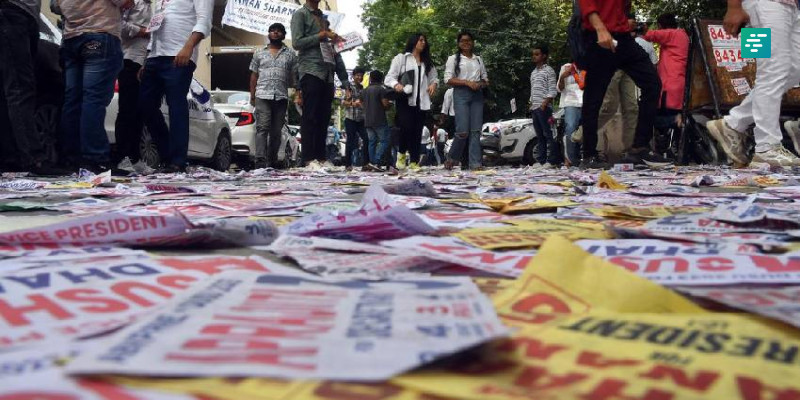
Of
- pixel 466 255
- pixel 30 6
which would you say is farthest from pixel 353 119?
pixel 466 255

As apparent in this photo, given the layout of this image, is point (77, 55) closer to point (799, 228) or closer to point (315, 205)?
point (315, 205)

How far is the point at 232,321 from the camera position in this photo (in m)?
0.85

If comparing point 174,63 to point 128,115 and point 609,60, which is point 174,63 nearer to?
point 128,115

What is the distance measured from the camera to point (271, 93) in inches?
325

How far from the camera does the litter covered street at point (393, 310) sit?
26.7 inches

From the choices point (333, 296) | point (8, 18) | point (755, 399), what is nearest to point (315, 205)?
point (333, 296)

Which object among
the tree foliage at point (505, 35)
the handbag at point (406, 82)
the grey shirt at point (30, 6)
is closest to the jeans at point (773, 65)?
the handbag at point (406, 82)

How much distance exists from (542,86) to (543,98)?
14 centimetres

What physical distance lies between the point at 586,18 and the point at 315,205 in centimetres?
365

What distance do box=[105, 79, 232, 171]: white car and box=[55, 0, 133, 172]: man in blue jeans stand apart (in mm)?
1880

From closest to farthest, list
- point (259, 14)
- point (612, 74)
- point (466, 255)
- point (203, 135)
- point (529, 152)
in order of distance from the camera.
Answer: point (466, 255) < point (612, 74) < point (203, 135) < point (529, 152) < point (259, 14)

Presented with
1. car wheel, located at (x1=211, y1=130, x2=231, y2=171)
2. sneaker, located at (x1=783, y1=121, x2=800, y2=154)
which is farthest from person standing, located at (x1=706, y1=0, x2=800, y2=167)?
car wheel, located at (x1=211, y1=130, x2=231, y2=171)

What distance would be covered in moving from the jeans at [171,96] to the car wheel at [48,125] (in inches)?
23.2

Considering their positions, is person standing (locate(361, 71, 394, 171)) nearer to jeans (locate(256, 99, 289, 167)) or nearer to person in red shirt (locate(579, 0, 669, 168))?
jeans (locate(256, 99, 289, 167))
